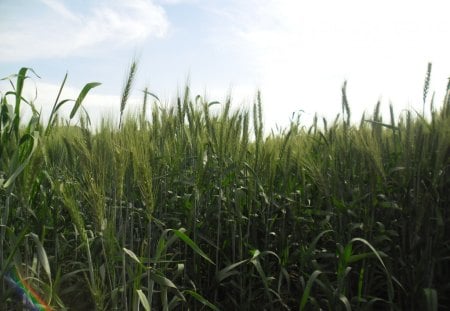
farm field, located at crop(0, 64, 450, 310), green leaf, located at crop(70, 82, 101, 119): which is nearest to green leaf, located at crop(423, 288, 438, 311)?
farm field, located at crop(0, 64, 450, 310)

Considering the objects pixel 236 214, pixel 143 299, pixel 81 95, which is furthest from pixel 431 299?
pixel 81 95

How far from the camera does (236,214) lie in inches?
88.4

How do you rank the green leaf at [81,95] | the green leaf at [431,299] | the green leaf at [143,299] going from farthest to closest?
the green leaf at [81,95] < the green leaf at [431,299] < the green leaf at [143,299]

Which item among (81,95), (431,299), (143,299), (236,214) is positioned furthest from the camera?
(236,214)

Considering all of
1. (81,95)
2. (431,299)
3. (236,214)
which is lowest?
(431,299)

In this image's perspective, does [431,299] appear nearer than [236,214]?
Yes

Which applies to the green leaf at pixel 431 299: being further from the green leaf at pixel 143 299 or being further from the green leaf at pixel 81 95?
the green leaf at pixel 81 95

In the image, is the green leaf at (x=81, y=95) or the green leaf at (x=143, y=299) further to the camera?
the green leaf at (x=81, y=95)

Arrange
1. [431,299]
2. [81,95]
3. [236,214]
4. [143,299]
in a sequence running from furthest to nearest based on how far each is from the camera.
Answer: [236,214]
[81,95]
[431,299]
[143,299]

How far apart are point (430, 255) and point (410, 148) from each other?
0.50 m

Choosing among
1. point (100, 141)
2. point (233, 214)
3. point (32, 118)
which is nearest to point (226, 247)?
point (233, 214)

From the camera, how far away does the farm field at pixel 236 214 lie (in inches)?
74.3

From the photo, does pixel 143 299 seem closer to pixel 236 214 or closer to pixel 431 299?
pixel 236 214

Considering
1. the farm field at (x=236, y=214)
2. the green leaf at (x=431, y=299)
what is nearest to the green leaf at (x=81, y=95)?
the farm field at (x=236, y=214)
